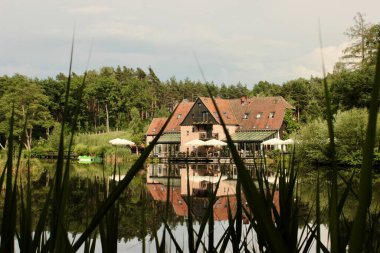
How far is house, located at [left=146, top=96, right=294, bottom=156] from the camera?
4497 centimetres

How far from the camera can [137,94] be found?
7331cm

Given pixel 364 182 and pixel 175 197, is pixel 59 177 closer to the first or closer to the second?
pixel 364 182

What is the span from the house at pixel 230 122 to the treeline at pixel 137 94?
2854mm

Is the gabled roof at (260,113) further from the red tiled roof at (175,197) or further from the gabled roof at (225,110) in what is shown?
the red tiled roof at (175,197)

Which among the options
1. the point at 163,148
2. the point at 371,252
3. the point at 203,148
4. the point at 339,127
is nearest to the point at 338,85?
the point at 339,127

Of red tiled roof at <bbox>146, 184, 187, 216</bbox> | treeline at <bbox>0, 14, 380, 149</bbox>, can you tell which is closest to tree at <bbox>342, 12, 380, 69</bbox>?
treeline at <bbox>0, 14, 380, 149</bbox>

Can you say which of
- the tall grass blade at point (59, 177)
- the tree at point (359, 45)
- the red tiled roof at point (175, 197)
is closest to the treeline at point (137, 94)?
the tree at point (359, 45)

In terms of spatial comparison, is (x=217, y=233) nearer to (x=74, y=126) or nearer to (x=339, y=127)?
(x=74, y=126)

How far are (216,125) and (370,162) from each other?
46311 mm

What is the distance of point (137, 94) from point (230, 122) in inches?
1174

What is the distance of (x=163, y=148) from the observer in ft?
161

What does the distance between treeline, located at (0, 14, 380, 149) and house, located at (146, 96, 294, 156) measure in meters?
2.85

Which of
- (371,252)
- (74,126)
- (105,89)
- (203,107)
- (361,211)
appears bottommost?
(371,252)

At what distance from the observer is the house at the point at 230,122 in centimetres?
4497
